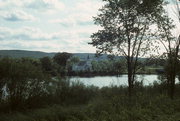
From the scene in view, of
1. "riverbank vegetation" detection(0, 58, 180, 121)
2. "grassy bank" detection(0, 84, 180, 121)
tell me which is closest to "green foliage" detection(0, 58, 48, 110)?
"riverbank vegetation" detection(0, 58, 180, 121)

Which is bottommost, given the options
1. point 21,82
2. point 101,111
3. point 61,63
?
point 101,111

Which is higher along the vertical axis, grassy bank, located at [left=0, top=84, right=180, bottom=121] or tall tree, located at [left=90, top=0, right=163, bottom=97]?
tall tree, located at [left=90, top=0, right=163, bottom=97]

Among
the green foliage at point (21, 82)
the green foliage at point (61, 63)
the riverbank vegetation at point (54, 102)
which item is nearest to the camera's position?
the riverbank vegetation at point (54, 102)

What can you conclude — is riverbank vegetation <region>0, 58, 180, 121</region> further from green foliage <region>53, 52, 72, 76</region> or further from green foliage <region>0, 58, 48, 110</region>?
green foliage <region>53, 52, 72, 76</region>

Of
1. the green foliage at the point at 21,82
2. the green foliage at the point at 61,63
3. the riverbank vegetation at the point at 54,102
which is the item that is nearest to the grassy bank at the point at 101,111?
the riverbank vegetation at the point at 54,102

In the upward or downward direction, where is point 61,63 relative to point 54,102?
upward

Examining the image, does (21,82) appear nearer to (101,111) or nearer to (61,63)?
(101,111)

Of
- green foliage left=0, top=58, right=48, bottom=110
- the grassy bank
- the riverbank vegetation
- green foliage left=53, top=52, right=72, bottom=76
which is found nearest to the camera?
the grassy bank

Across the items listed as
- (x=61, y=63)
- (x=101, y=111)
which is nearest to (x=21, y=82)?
(x=101, y=111)

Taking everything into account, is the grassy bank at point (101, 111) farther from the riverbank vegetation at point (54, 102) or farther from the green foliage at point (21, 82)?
the green foliage at point (21, 82)

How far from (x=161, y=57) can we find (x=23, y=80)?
865cm

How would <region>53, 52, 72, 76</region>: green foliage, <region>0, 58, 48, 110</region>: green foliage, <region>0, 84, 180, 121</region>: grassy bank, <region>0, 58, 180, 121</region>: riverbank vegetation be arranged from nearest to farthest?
<region>0, 84, 180, 121</region>: grassy bank → <region>0, 58, 180, 121</region>: riverbank vegetation → <region>0, 58, 48, 110</region>: green foliage → <region>53, 52, 72, 76</region>: green foliage

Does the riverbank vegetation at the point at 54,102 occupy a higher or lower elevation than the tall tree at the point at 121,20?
lower

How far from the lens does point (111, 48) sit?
1550cm
